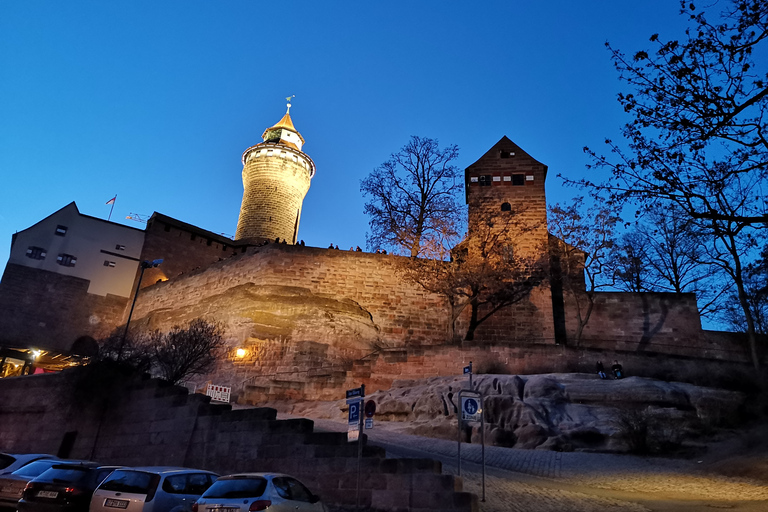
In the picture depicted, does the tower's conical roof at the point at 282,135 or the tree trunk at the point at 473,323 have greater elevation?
the tower's conical roof at the point at 282,135

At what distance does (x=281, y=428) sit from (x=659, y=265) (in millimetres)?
28300

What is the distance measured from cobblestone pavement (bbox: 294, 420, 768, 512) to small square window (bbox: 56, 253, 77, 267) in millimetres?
26745

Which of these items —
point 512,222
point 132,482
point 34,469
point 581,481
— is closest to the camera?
point 132,482

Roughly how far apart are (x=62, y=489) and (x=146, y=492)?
1.78m

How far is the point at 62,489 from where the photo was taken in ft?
27.6

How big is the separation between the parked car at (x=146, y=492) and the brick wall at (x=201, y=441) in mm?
2368

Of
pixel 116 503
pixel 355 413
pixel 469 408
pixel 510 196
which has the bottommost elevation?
pixel 116 503

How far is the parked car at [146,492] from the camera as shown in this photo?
764 centimetres

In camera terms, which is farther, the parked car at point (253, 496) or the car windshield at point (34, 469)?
the car windshield at point (34, 469)

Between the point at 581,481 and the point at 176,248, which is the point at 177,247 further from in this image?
the point at 581,481

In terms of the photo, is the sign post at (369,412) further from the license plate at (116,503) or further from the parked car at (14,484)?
the parked car at (14,484)

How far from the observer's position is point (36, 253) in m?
33.1

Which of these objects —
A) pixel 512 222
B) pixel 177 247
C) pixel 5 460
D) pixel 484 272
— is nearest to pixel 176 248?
pixel 177 247

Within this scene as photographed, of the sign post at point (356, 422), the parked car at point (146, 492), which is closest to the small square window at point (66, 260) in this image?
the parked car at point (146, 492)
